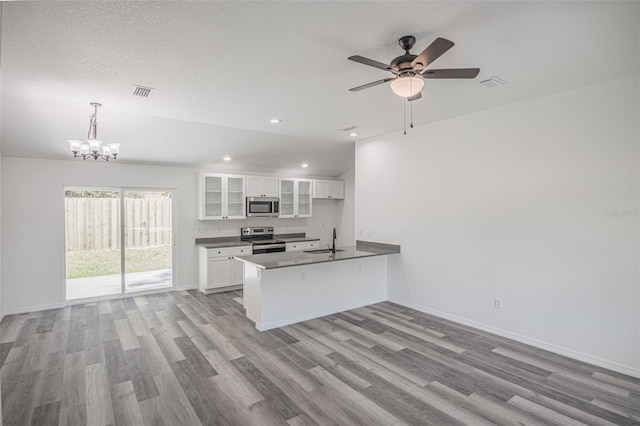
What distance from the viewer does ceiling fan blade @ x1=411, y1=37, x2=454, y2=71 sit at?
6.55ft

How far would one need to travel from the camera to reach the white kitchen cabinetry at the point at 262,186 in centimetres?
682

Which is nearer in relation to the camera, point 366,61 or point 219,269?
point 366,61

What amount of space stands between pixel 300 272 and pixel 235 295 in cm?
206

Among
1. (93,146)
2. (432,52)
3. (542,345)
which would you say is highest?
(432,52)

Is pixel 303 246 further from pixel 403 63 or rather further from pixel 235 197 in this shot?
pixel 403 63

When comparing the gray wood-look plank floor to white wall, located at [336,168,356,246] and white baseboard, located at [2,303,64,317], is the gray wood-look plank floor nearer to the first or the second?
white baseboard, located at [2,303,64,317]

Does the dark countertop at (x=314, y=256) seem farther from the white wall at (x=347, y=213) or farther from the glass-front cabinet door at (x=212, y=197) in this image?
the white wall at (x=347, y=213)

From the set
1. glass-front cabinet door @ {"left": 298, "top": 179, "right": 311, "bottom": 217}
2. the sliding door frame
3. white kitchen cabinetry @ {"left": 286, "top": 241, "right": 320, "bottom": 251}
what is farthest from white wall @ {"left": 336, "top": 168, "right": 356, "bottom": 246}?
the sliding door frame

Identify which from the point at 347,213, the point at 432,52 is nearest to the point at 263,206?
the point at 347,213

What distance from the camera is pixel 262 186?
22.9 ft

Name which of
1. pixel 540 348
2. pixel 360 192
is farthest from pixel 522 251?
pixel 360 192

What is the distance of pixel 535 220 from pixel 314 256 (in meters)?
2.80

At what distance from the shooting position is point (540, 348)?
12.2 ft

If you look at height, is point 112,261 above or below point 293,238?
below
